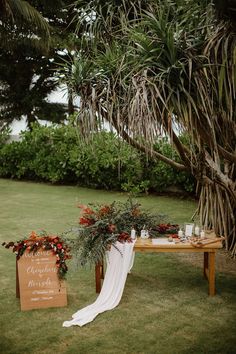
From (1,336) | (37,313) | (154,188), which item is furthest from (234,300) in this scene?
(154,188)

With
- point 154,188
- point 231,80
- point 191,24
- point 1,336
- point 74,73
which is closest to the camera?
point 1,336

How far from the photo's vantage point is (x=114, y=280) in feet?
16.9

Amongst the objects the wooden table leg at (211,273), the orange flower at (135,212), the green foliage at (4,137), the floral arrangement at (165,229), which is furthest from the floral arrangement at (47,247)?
the green foliage at (4,137)

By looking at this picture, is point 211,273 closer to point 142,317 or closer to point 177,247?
point 177,247

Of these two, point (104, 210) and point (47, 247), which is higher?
point (104, 210)

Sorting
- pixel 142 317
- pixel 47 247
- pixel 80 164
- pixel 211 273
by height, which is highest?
pixel 80 164

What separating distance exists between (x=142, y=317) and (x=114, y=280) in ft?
2.14

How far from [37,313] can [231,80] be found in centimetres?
295

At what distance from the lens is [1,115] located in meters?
22.1

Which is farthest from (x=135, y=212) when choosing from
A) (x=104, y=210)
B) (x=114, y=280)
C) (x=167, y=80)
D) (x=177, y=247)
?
(x=167, y=80)

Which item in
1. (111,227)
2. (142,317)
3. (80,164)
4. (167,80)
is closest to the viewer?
(167,80)

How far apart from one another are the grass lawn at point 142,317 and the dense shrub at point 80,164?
Answer: 184 inches

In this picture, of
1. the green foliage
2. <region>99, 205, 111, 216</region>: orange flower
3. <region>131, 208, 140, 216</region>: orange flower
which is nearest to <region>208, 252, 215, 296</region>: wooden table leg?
<region>131, 208, 140, 216</region>: orange flower

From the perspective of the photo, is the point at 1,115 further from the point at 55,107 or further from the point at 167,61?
the point at 167,61
